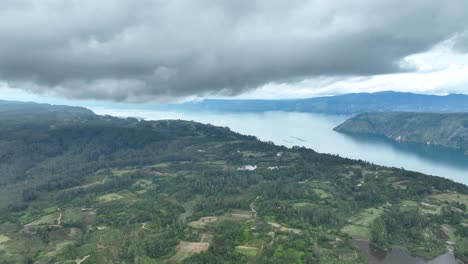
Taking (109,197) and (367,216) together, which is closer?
(367,216)

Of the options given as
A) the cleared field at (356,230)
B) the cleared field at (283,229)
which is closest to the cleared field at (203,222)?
the cleared field at (283,229)

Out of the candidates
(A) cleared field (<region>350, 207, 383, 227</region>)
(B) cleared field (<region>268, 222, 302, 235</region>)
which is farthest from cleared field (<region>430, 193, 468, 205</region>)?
(B) cleared field (<region>268, 222, 302, 235</region>)

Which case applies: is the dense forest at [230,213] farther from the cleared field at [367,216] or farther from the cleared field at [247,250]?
the cleared field at [247,250]

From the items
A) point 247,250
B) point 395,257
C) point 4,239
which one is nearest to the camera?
point 247,250

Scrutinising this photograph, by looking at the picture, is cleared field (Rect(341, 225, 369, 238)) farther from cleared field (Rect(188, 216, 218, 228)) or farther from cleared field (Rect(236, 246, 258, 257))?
cleared field (Rect(188, 216, 218, 228))

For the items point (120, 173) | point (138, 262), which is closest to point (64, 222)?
point (138, 262)

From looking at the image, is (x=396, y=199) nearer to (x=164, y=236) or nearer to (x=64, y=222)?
(x=164, y=236)

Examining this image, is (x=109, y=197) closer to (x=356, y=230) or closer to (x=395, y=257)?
(x=356, y=230)

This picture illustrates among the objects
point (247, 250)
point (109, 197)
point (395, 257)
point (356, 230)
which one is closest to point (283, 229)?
point (247, 250)
